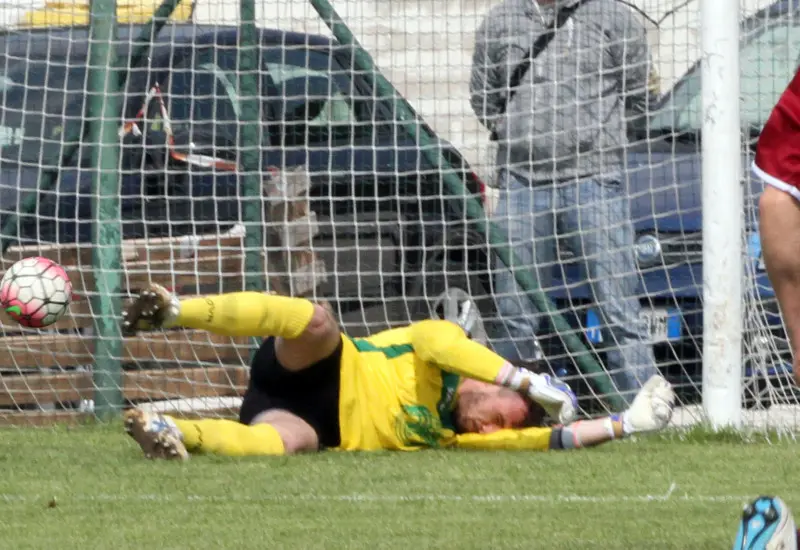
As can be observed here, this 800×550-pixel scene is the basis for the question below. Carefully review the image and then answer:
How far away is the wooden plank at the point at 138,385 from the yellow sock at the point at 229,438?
1.51 m

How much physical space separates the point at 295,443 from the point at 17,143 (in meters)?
2.43

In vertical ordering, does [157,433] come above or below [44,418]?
above

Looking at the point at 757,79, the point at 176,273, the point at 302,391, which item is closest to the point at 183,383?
the point at 176,273

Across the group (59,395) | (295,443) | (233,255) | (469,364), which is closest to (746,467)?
(469,364)

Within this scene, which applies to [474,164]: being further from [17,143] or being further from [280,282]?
[17,143]

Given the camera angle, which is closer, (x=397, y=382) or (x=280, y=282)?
(x=397, y=382)

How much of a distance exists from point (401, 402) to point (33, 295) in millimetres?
1364

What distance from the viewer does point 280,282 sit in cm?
730

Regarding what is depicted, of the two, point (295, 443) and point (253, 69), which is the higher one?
point (253, 69)

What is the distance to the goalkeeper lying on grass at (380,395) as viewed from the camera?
5.66 meters

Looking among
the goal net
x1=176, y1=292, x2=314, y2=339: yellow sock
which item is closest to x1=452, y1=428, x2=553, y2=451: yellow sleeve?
x1=176, y1=292, x2=314, y2=339: yellow sock

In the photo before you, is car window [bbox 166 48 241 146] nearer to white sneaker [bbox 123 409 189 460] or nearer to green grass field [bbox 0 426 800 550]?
green grass field [bbox 0 426 800 550]

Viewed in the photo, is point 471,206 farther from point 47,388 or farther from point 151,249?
point 47,388

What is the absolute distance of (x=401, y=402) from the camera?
5895 mm
